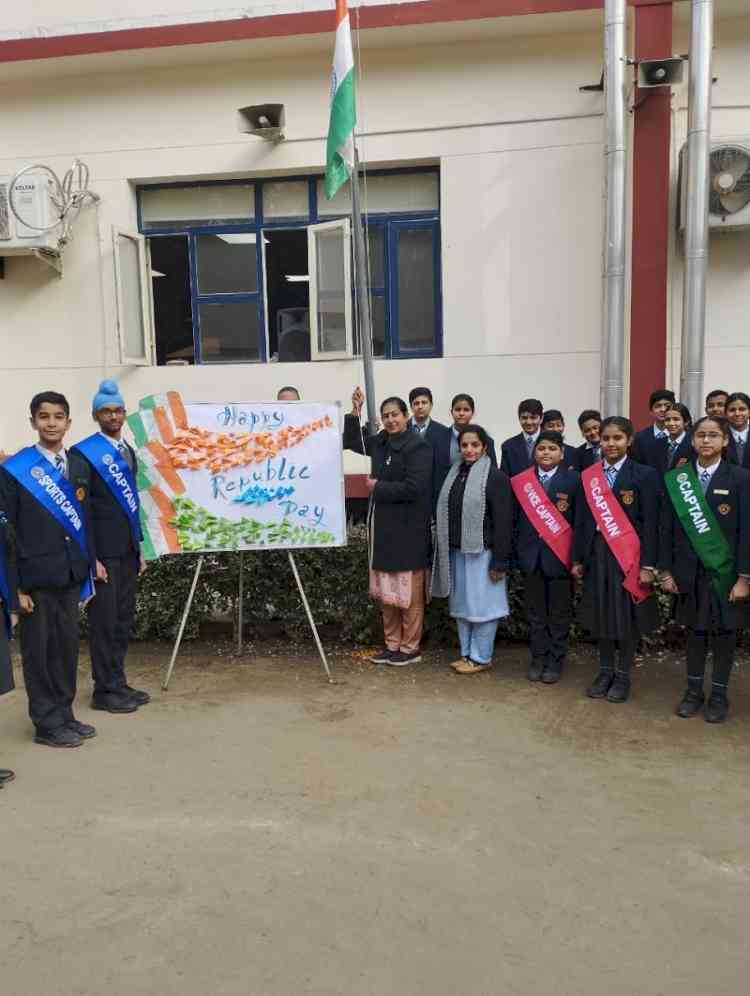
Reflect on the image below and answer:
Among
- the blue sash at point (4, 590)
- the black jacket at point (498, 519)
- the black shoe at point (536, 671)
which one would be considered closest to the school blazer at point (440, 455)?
the black jacket at point (498, 519)

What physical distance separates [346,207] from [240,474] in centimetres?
456

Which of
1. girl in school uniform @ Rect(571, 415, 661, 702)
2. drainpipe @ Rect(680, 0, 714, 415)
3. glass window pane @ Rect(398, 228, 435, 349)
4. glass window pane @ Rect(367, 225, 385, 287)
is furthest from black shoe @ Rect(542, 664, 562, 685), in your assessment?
glass window pane @ Rect(367, 225, 385, 287)

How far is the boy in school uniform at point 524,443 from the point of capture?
19.2 ft

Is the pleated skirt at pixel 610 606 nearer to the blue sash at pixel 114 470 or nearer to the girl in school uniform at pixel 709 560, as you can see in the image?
the girl in school uniform at pixel 709 560

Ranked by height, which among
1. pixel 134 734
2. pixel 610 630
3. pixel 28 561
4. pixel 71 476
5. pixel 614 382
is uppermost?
pixel 614 382

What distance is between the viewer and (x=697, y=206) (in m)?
6.96

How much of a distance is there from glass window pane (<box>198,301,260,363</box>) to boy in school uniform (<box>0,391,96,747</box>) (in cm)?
472

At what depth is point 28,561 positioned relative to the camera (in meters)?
4.15

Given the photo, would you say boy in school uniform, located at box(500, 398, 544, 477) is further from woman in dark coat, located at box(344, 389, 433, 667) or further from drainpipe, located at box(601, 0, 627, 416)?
drainpipe, located at box(601, 0, 627, 416)

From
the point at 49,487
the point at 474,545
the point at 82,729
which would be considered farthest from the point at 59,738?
the point at 474,545

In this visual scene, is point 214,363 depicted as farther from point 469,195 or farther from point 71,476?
point 71,476

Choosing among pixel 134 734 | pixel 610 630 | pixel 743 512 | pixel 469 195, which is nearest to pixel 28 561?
pixel 134 734

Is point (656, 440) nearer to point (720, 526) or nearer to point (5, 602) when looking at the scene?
point (720, 526)

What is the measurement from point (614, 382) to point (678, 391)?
703 millimetres
